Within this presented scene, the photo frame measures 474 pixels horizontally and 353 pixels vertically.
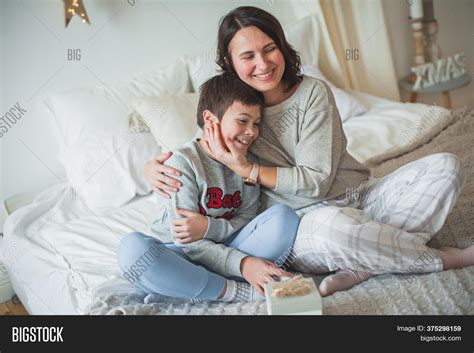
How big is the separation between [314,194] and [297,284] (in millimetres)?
217

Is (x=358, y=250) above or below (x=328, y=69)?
below

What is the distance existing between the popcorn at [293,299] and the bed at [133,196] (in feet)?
0.18

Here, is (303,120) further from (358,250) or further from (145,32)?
(145,32)

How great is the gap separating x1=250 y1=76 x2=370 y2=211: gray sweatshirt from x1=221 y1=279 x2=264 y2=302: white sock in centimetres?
19

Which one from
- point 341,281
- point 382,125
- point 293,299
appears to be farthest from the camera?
point 382,125

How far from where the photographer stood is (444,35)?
5.81 feet

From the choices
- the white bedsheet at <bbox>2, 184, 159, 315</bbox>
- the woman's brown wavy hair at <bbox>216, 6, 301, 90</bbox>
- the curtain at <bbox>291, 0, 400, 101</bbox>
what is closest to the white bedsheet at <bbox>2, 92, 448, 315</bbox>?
the white bedsheet at <bbox>2, 184, 159, 315</bbox>

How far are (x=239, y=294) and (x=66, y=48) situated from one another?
78 cm

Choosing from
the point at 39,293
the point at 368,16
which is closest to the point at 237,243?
the point at 39,293

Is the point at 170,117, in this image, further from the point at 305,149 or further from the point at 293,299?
the point at 293,299

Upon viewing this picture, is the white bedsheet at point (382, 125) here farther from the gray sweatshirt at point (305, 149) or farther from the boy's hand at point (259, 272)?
the boy's hand at point (259, 272)

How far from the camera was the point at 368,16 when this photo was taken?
67.4 inches

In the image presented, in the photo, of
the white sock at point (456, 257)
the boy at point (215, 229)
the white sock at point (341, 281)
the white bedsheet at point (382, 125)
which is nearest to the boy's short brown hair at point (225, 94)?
the boy at point (215, 229)

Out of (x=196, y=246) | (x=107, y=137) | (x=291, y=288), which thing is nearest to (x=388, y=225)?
(x=291, y=288)
